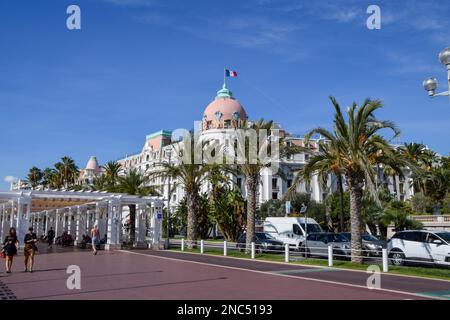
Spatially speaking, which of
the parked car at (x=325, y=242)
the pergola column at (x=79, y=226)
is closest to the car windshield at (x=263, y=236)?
the parked car at (x=325, y=242)

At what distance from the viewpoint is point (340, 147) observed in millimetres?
19641

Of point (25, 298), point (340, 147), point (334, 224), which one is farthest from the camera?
point (334, 224)

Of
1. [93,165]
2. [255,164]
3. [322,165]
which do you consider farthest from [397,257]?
[93,165]

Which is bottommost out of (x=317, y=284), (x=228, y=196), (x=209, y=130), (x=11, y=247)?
(x=317, y=284)

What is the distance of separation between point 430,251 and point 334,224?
144ft

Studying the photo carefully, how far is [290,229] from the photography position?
100 feet

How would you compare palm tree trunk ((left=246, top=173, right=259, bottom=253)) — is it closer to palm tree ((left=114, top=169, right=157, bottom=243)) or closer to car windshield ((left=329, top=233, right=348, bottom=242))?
car windshield ((left=329, top=233, right=348, bottom=242))

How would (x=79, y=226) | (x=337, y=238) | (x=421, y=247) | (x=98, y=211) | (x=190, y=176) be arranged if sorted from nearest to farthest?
(x=421, y=247) < (x=337, y=238) < (x=190, y=176) < (x=98, y=211) < (x=79, y=226)

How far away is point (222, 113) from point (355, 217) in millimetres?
54589

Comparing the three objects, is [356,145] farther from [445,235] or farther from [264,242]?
[264,242]

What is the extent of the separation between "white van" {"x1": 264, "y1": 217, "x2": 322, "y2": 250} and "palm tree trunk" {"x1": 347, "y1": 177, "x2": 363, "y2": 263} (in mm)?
9461

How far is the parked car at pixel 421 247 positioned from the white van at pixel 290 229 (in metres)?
9.42
